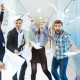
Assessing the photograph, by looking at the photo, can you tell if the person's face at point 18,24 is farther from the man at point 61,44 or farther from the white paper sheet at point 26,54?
the man at point 61,44

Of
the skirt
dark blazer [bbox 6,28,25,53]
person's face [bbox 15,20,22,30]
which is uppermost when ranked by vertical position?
person's face [bbox 15,20,22,30]

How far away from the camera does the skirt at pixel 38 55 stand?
7.27 feet

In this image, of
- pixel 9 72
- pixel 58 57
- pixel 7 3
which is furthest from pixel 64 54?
pixel 7 3

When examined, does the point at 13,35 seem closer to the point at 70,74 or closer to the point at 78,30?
the point at 78,30

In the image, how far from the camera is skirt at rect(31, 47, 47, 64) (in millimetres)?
2217

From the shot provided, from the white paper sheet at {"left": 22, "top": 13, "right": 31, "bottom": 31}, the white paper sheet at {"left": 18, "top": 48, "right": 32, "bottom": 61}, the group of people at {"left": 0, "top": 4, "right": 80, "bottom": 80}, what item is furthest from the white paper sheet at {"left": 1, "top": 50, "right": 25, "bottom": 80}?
the white paper sheet at {"left": 22, "top": 13, "right": 31, "bottom": 31}

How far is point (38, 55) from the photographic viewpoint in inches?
88.1

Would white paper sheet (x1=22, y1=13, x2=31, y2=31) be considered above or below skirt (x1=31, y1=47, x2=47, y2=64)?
above

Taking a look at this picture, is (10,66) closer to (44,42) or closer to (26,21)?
(44,42)

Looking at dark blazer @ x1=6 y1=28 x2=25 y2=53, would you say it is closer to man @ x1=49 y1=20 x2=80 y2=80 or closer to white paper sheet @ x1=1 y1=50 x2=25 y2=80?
white paper sheet @ x1=1 y1=50 x2=25 y2=80

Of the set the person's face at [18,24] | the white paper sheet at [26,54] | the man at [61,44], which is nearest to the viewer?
the man at [61,44]

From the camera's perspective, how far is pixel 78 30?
2764 millimetres

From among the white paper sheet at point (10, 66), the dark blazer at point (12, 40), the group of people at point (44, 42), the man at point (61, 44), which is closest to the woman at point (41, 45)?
the group of people at point (44, 42)

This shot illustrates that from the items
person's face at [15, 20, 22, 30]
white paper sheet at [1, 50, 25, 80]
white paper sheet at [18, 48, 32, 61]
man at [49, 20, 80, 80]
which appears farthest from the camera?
white paper sheet at [18, 48, 32, 61]
